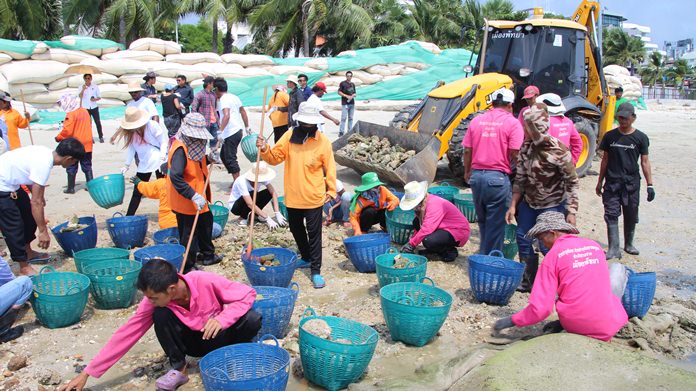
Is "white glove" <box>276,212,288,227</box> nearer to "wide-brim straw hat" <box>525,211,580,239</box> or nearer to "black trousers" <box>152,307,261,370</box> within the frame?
"black trousers" <box>152,307,261,370</box>

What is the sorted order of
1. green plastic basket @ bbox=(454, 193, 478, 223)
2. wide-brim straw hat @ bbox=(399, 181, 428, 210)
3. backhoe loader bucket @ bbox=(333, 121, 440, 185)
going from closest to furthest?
wide-brim straw hat @ bbox=(399, 181, 428, 210)
green plastic basket @ bbox=(454, 193, 478, 223)
backhoe loader bucket @ bbox=(333, 121, 440, 185)

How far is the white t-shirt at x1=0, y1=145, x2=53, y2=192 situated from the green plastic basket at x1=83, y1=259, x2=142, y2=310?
2.89ft

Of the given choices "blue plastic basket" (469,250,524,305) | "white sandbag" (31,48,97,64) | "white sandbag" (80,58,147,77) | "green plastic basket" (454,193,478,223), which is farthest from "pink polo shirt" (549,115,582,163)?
"white sandbag" (31,48,97,64)

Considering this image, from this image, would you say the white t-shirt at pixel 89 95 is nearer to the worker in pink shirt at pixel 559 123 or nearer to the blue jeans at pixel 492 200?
the blue jeans at pixel 492 200

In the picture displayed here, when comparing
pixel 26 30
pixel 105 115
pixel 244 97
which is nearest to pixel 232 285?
pixel 105 115

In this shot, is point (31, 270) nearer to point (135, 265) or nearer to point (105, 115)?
point (135, 265)

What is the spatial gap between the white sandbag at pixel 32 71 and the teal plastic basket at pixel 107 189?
12.2 m

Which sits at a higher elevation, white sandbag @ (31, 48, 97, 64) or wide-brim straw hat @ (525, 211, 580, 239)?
white sandbag @ (31, 48, 97, 64)

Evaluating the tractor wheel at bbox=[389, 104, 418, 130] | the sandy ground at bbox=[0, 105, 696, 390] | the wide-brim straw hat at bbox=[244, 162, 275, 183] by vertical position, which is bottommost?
the sandy ground at bbox=[0, 105, 696, 390]

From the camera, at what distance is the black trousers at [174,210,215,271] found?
5547 millimetres

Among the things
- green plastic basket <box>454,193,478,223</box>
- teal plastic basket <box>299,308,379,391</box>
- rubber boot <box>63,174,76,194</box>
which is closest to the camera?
teal plastic basket <box>299,308,379,391</box>

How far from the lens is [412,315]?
13.5 feet

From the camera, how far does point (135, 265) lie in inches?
202

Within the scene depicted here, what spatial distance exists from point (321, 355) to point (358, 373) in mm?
296
